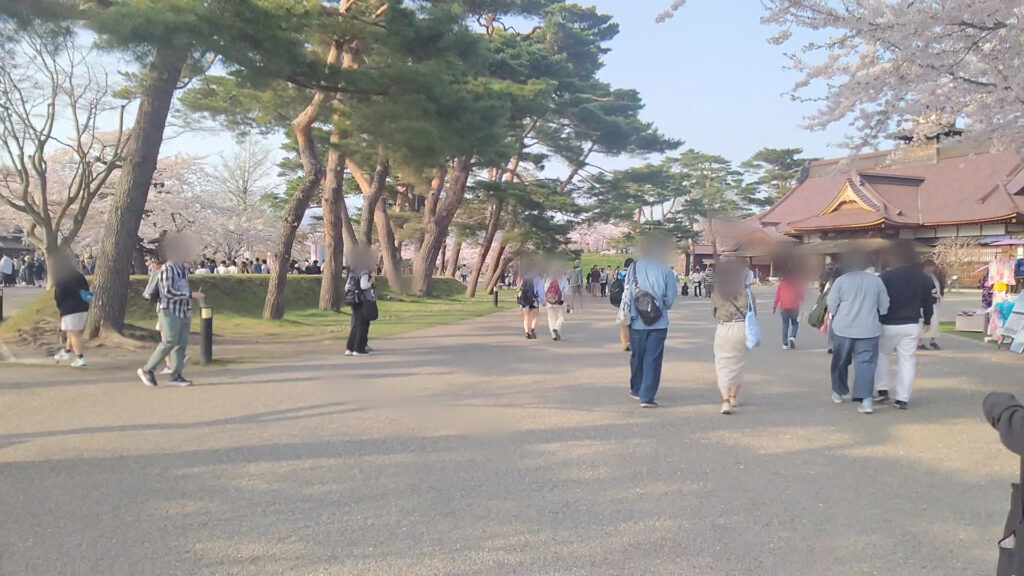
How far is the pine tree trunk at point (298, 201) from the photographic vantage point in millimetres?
15625

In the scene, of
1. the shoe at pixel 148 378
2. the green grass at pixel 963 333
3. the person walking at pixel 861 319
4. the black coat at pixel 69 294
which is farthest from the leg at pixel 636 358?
the green grass at pixel 963 333

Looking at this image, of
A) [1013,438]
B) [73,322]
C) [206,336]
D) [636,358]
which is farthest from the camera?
[206,336]

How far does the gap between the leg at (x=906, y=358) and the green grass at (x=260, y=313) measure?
9.76 meters

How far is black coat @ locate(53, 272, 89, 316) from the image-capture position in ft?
31.0

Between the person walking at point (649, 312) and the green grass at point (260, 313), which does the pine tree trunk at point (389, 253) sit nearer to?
the green grass at point (260, 313)

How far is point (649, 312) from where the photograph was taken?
7406 mm

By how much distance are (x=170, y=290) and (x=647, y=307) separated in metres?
5.17

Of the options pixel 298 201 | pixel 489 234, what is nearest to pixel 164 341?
pixel 298 201

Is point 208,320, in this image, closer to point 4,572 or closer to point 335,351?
point 335,351

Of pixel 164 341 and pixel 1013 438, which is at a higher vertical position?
pixel 1013 438

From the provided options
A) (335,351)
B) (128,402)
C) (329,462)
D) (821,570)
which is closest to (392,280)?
(335,351)

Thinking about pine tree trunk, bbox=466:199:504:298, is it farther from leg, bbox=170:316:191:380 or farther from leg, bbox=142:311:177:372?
leg, bbox=142:311:177:372

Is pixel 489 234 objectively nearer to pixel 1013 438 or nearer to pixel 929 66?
pixel 929 66

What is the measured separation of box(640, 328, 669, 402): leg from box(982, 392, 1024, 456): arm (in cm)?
491
